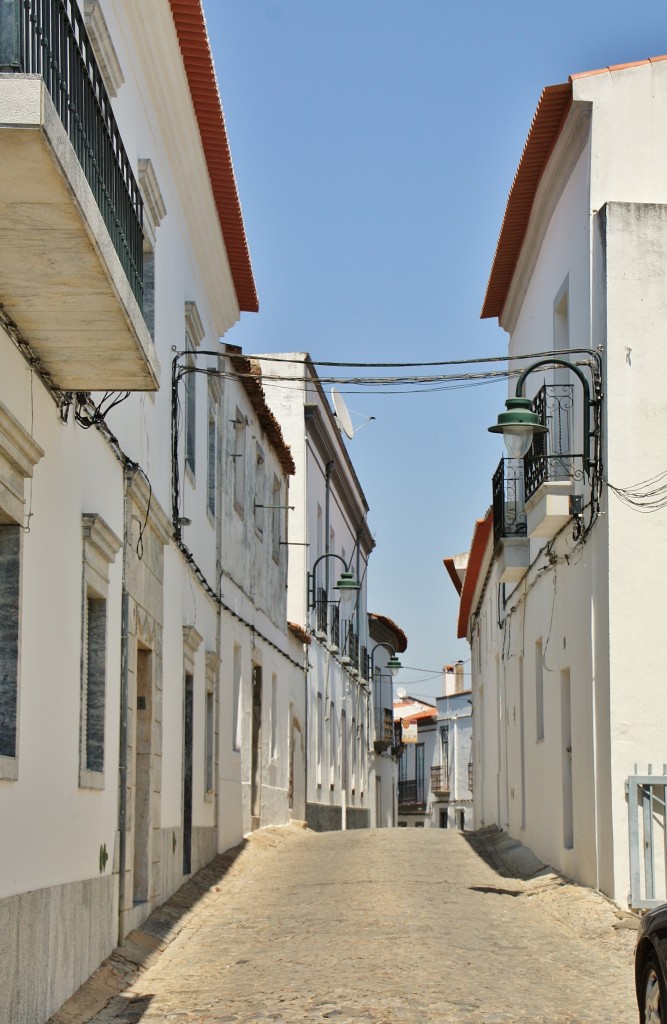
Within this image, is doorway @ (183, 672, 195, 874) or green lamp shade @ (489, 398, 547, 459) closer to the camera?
green lamp shade @ (489, 398, 547, 459)

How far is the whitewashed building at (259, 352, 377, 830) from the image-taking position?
1134 inches

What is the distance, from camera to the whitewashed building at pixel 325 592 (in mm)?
28797

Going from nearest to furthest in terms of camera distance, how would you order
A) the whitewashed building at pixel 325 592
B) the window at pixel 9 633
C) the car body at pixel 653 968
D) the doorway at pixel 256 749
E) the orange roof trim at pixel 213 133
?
the car body at pixel 653 968, the window at pixel 9 633, the orange roof trim at pixel 213 133, the doorway at pixel 256 749, the whitewashed building at pixel 325 592

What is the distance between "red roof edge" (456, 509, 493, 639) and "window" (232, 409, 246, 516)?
400cm

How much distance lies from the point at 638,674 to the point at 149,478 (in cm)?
447

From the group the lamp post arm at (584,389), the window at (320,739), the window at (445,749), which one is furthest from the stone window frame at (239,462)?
the window at (445,749)

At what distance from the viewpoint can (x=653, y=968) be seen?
6727 mm

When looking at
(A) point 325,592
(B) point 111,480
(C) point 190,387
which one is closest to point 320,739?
(A) point 325,592

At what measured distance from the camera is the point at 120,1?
10.9 m

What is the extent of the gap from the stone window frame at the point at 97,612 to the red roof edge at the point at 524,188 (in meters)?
6.21

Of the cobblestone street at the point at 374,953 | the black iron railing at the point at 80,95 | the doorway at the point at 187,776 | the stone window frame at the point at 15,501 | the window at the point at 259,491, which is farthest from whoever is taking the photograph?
the window at the point at 259,491

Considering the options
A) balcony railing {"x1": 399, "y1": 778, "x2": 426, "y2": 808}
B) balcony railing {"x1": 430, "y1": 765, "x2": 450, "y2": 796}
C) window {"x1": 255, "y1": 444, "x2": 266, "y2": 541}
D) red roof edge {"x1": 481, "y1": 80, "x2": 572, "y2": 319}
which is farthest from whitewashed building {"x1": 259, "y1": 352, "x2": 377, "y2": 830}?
balcony railing {"x1": 399, "y1": 778, "x2": 426, "y2": 808}

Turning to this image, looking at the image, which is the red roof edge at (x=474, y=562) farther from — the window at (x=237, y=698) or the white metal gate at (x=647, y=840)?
the white metal gate at (x=647, y=840)

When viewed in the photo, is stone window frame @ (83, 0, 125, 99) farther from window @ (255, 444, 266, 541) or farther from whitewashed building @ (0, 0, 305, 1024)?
window @ (255, 444, 266, 541)
